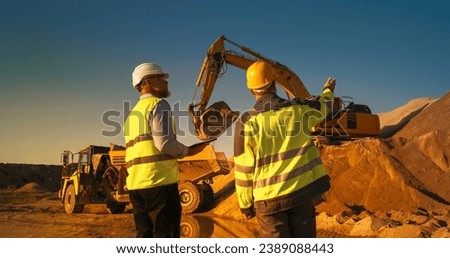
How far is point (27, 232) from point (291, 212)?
7.86 metres

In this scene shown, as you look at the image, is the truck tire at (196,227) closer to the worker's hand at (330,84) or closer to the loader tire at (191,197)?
the loader tire at (191,197)

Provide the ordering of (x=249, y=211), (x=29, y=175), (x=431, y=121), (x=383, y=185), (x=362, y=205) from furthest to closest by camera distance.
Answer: (x=29, y=175), (x=431, y=121), (x=383, y=185), (x=362, y=205), (x=249, y=211)

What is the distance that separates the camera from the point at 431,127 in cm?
1783

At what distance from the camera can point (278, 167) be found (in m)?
3.27

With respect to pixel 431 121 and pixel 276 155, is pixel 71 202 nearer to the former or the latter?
pixel 276 155

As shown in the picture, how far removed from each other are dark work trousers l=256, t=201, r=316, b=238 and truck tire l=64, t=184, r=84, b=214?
37.9 feet

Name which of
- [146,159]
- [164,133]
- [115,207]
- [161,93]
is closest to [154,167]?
[146,159]

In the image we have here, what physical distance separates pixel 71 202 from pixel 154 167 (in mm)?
11262

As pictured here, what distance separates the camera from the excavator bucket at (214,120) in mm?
13398

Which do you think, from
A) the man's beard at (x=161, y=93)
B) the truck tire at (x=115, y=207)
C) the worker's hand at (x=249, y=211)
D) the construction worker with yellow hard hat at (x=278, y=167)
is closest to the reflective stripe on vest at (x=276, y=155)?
the construction worker with yellow hard hat at (x=278, y=167)

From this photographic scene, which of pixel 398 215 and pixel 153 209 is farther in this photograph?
pixel 398 215

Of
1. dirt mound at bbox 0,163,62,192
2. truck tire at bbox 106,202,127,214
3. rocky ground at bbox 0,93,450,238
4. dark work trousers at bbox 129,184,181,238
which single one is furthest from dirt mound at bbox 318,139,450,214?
dirt mound at bbox 0,163,62,192
